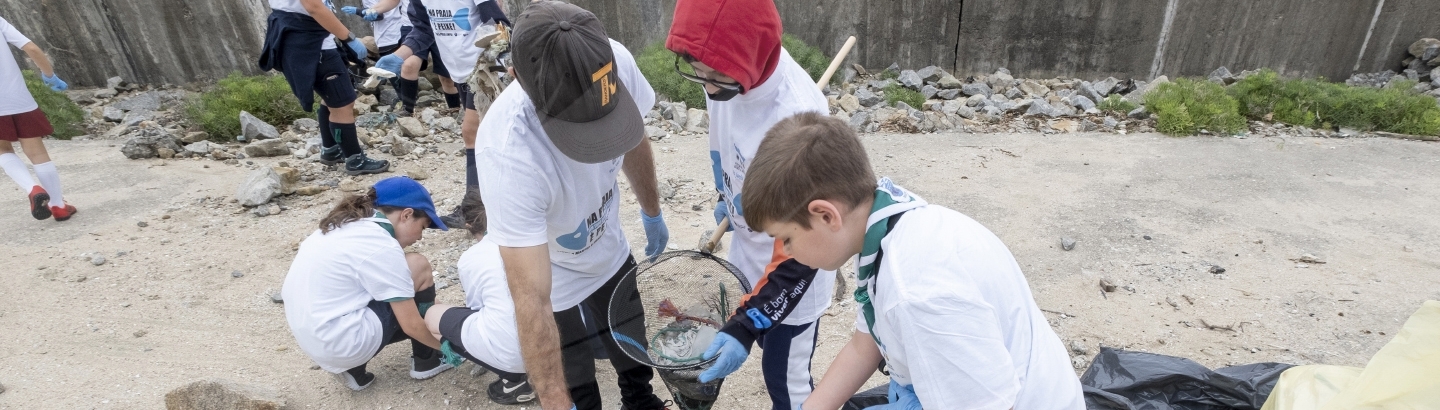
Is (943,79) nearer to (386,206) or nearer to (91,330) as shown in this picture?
(386,206)

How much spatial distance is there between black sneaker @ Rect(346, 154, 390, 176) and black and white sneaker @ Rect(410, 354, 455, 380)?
244 centimetres

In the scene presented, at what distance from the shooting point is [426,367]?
287cm

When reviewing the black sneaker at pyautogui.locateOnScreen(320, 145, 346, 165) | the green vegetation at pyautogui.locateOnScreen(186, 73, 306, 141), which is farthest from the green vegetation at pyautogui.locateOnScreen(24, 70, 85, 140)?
the black sneaker at pyautogui.locateOnScreen(320, 145, 346, 165)

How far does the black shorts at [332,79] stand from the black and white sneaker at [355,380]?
238cm

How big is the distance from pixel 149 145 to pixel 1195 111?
7.80 meters

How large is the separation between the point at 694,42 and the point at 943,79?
5701mm

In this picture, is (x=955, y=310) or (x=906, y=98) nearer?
(x=955, y=310)

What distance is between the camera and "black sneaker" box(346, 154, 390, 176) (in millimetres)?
4848

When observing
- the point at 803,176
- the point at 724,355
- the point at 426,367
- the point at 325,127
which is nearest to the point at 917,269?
the point at 803,176

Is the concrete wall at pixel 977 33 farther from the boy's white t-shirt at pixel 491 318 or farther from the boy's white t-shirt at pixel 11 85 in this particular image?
the boy's white t-shirt at pixel 491 318

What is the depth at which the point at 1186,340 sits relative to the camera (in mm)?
2881

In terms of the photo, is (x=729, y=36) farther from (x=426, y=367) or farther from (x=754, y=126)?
(x=426, y=367)

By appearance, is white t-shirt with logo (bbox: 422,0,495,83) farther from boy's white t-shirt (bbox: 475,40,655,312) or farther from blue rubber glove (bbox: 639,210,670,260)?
boy's white t-shirt (bbox: 475,40,655,312)

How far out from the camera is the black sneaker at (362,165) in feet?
15.9
